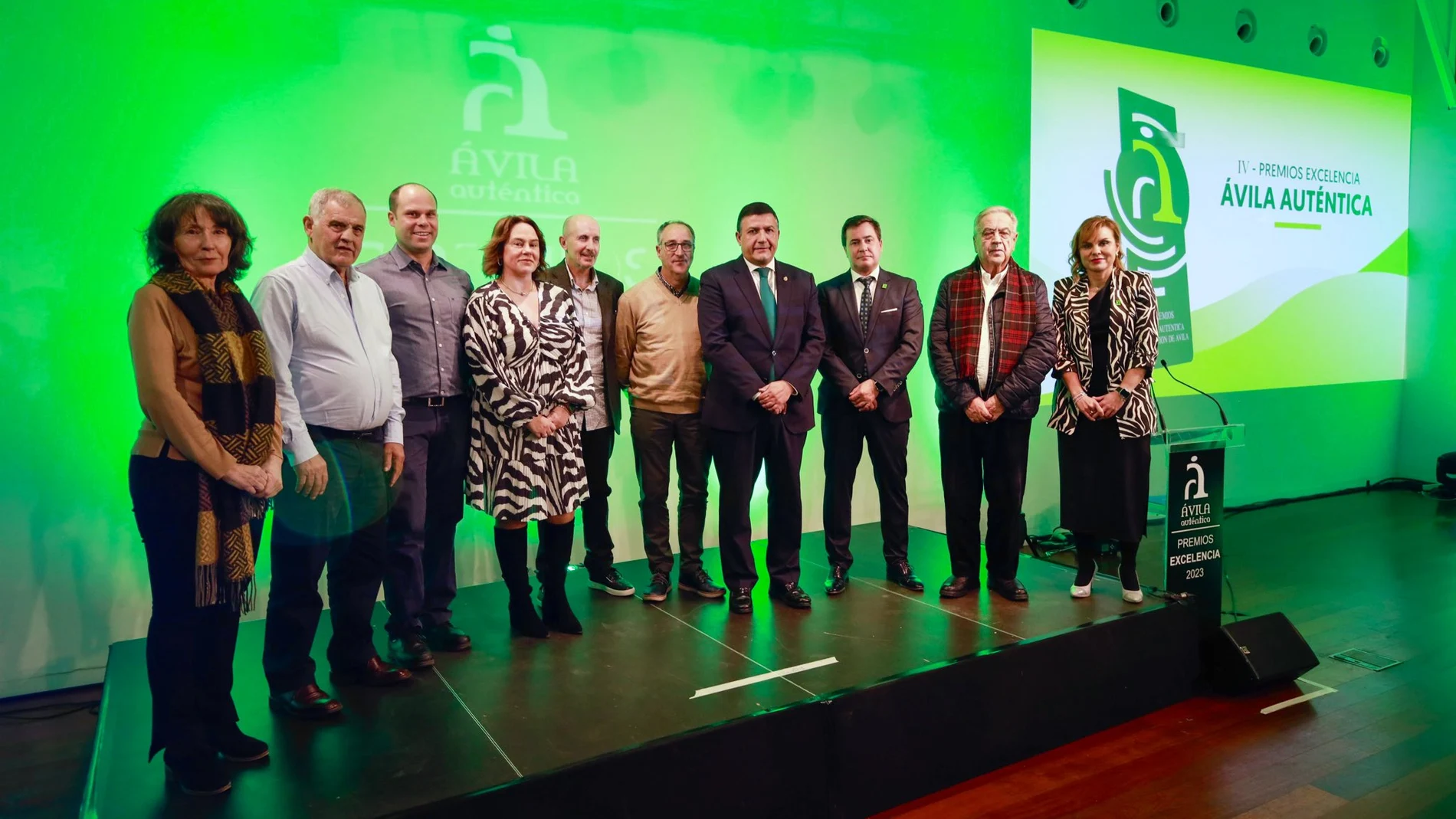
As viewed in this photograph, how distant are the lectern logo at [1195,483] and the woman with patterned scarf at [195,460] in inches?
121

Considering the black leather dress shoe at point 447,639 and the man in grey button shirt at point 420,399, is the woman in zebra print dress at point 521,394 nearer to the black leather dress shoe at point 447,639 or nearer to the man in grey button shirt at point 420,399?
the man in grey button shirt at point 420,399

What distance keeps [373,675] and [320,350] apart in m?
0.96

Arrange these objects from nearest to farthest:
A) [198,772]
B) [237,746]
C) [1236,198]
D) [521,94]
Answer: [198,772] < [237,746] < [521,94] < [1236,198]

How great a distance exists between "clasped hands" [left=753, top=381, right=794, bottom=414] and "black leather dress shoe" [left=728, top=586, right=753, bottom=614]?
0.68 meters

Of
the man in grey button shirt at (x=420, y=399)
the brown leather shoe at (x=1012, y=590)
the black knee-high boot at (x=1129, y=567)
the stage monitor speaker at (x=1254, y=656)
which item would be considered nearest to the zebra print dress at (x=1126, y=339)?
the black knee-high boot at (x=1129, y=567)

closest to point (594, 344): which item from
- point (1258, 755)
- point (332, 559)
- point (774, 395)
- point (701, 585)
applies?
point (774, 395)

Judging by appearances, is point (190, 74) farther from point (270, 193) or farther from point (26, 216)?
point (26, 216)

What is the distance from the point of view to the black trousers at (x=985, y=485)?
3.58 metres

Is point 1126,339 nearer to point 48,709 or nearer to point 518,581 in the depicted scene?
point 518,581

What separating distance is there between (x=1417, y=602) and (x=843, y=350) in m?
3.14

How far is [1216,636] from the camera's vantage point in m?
3.46

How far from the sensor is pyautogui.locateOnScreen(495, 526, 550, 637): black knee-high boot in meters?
3.12

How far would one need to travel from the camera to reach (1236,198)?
641cm

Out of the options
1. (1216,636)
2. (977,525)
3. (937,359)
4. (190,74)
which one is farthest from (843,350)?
(190,74)
